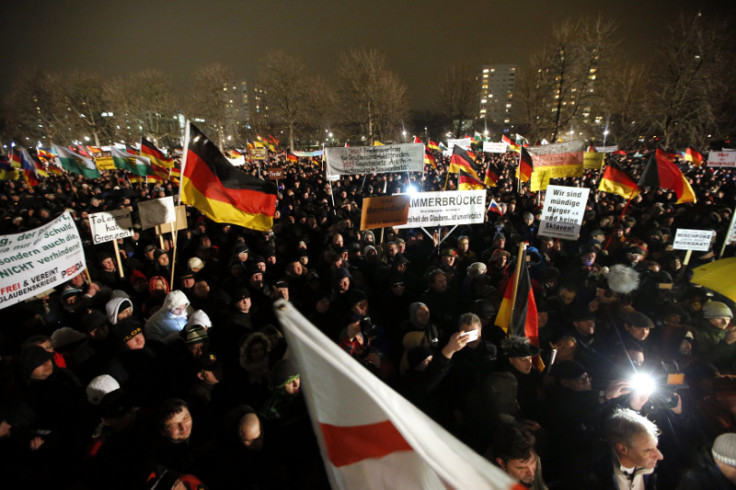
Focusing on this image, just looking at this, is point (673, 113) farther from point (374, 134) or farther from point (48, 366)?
point (48, 366)

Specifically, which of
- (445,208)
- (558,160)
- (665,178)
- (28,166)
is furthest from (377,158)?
(28,166)

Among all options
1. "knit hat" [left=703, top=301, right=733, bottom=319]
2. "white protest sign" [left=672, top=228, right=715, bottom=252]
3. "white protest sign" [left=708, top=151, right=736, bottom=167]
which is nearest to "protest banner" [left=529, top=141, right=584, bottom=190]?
"white protest sign" [left=672, top=228, right=715, bottom=252]

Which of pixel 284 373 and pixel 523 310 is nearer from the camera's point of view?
pixel 284 373

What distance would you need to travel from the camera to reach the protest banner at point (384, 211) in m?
5.93

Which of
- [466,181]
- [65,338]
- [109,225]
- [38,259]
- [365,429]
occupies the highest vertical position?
[365,429]

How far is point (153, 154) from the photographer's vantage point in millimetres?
11477

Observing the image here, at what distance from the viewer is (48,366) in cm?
286

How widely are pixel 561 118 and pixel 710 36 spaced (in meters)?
11.3

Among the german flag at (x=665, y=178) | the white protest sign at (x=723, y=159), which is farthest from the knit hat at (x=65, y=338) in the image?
the white protest sign at (x=723, y=159)

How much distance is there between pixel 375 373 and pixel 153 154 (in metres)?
11.5

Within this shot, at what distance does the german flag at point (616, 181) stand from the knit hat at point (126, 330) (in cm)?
877

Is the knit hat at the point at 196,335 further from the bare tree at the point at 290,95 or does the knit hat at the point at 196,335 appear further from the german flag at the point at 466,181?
the bare tree at the point at 290,95

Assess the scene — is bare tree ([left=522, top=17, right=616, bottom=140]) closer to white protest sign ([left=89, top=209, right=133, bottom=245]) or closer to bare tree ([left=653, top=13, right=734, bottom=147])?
bare tree ([left=653, top=13, right=734, bottom=147])

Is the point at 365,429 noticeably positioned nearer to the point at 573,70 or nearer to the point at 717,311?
the point at 717,311
